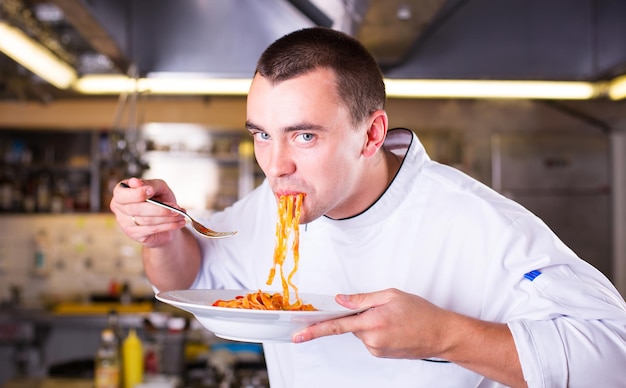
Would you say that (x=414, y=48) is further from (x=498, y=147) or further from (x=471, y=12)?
(x=498, y=147)

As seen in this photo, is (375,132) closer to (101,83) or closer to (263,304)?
(263,304)

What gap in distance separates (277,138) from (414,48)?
9.56 feet

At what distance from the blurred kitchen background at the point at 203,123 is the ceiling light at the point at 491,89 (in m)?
0.02

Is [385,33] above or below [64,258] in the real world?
above

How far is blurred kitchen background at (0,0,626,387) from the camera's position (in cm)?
411

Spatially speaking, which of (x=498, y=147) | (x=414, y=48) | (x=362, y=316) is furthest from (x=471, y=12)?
(x=362, y=316)

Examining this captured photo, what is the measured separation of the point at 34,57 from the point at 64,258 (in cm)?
475

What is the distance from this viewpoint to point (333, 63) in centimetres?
175

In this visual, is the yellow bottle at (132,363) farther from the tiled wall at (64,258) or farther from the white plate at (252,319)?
the tiled wall at (64,258)

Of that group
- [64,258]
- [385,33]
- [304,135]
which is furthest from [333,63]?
[64,258]

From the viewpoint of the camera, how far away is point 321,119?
169 centimetres

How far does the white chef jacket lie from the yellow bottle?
1854 mm

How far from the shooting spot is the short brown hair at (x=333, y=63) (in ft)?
5.62

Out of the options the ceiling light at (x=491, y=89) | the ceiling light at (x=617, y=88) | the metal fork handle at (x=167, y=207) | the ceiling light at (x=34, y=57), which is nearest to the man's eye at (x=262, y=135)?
the metal fork handle at (x=167, y=207)
